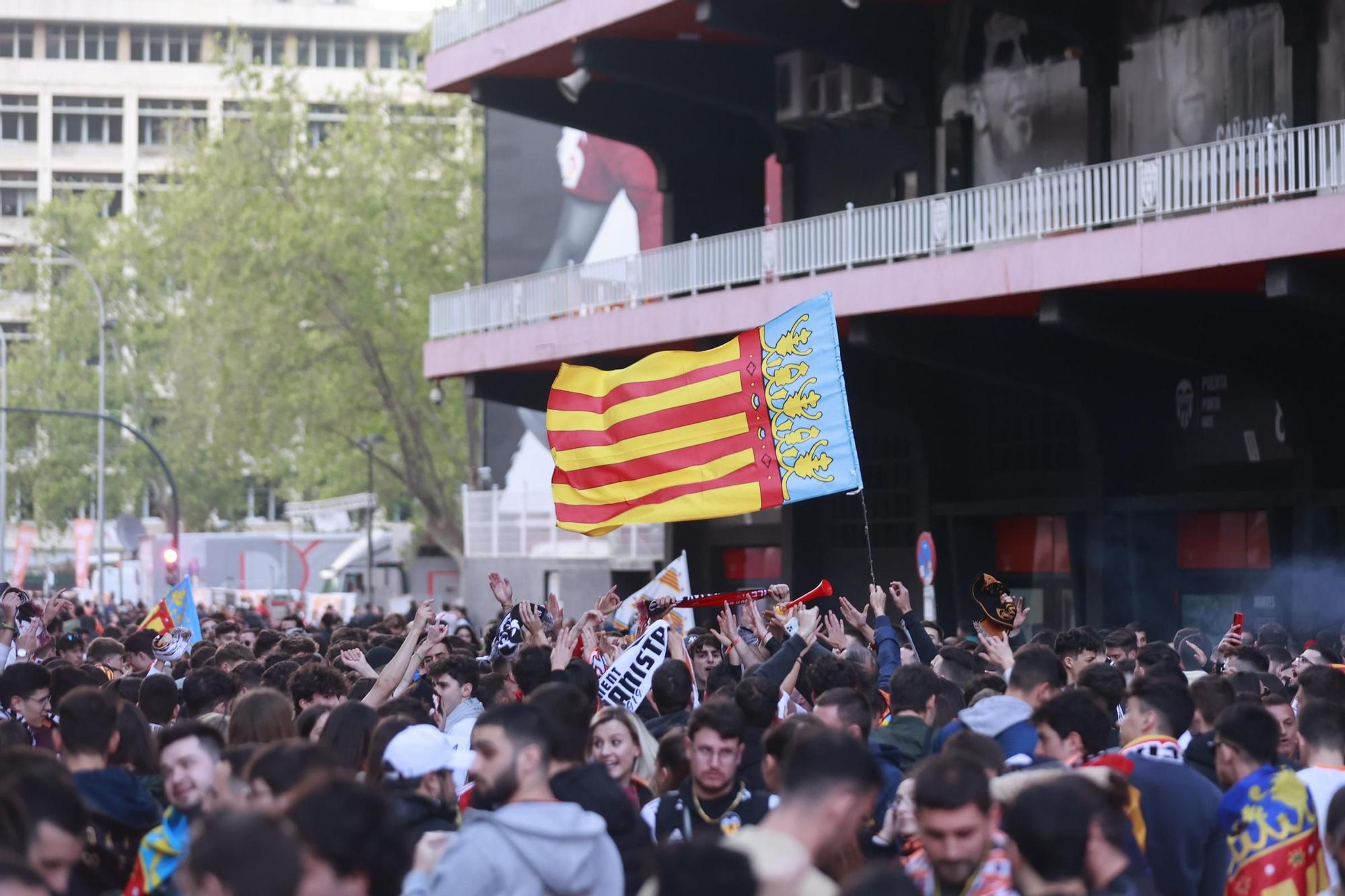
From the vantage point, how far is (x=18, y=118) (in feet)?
325

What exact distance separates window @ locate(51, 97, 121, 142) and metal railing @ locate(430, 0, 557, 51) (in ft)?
242

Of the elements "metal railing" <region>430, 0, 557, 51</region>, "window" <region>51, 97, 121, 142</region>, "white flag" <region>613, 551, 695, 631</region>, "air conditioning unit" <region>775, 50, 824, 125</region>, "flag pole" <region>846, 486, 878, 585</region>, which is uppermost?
"window" <region>51, 97, 121, 142</region>

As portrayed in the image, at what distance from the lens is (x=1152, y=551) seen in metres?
→ 23.1

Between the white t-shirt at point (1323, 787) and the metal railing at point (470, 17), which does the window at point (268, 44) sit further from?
the white t-shirt at point (1323, 787)

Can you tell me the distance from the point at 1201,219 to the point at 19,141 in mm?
89655

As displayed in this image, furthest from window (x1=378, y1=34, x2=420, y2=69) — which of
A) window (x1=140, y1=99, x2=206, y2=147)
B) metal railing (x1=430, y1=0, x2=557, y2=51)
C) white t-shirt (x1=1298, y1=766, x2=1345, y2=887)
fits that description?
white t-shirt (x1=1298, y1=766, x2=1345, y2=887)

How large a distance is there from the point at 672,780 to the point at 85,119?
3856 inches

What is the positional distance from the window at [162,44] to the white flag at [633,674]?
316 ft

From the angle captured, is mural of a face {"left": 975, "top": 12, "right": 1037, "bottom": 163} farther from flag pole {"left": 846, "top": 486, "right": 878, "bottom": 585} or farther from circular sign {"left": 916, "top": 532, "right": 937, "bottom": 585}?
circular sign {"left": 916, "top": 532, "right": 937, "bottom": 585}

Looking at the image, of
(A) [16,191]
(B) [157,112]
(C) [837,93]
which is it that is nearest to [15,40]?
(A) [16,191]

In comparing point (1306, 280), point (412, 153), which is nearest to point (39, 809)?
point (1306, 280)

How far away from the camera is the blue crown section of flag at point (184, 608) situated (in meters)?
17.6

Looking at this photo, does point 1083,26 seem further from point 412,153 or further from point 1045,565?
point 412,153

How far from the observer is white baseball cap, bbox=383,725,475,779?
6.12m
